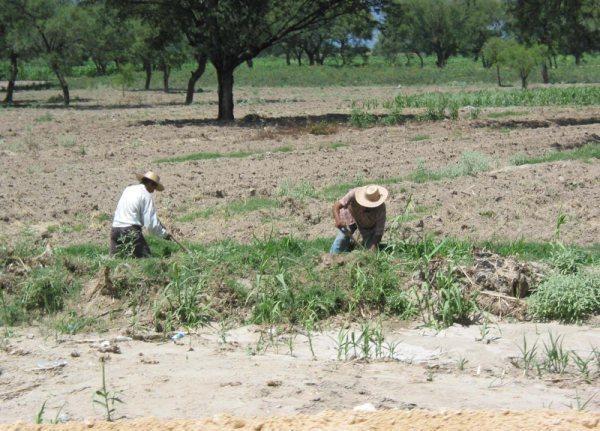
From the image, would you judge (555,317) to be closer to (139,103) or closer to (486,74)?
(139,103)

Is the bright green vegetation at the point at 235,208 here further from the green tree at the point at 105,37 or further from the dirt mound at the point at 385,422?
the green tree at the point at 105,37

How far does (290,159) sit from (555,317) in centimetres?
959

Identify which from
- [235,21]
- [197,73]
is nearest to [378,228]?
[235,21]

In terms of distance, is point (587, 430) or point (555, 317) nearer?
point (587, 430)

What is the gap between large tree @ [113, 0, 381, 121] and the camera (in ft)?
81.6

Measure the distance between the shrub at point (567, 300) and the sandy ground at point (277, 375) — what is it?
17cm

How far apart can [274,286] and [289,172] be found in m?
7.27

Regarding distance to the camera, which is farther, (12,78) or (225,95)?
(12,78)

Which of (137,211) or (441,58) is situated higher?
(441,58)

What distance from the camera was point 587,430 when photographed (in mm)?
5047

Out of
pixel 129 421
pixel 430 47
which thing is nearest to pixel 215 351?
pixel 129 421

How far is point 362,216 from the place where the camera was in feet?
31.2

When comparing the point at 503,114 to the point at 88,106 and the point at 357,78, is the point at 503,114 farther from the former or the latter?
the point at 357,78

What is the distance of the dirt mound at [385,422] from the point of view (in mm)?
5129
